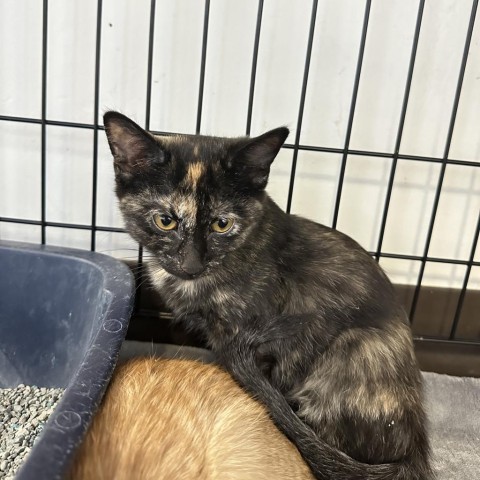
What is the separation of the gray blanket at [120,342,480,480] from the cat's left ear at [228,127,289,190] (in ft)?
1.96

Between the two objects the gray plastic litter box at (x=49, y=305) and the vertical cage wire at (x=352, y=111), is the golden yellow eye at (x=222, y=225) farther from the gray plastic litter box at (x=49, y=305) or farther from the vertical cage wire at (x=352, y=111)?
the vertical cage wire at (x=352, y=111)

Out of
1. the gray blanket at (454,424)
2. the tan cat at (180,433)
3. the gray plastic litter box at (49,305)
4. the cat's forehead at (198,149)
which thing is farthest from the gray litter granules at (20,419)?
the gray blanket at (454,424)

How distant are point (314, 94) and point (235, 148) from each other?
576 millimetres

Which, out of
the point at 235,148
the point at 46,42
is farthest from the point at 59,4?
the point at 235,148

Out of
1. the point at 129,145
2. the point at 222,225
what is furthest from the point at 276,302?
the point at 129,145

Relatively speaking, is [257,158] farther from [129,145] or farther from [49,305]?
[49,305]

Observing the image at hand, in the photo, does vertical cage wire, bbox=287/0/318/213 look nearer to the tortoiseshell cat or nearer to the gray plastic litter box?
the tortoiseshell cat

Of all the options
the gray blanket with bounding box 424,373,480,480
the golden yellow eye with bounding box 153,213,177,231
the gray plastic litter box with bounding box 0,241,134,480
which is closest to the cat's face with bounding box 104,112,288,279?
the golden yellow eye with bounding box 153,213,177,231

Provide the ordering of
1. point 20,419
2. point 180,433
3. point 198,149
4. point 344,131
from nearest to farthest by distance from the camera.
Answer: point 180,433, point 198,149, point 20,419, point 344,131

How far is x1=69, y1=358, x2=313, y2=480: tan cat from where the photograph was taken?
0.88m

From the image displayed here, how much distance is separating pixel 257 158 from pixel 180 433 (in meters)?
0.60

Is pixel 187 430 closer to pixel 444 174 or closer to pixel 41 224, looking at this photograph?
pixel 41 224

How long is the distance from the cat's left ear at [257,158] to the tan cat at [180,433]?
0.45 metres

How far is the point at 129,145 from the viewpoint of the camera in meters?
1.19
